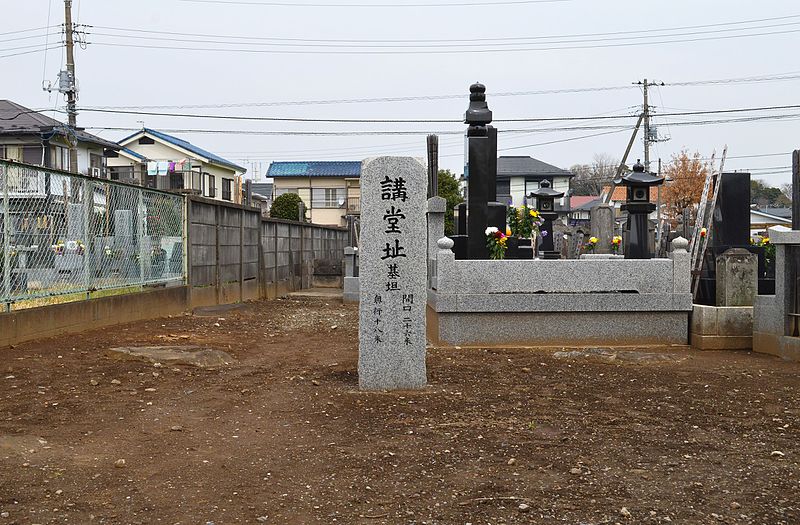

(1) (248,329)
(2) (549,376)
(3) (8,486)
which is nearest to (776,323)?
(2) (549,376)

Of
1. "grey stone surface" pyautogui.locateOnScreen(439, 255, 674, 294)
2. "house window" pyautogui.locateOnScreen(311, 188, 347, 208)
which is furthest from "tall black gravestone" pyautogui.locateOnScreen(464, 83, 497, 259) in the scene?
"house window" pyautogui.locateOnScreen(311, 188, 347, 208)

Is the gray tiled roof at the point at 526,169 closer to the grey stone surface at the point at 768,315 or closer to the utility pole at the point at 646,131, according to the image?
the utility pole at the point at 646,131

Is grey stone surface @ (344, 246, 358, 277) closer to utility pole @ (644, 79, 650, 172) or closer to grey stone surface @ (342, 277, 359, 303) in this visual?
grey stone surface @ (342, 277, 359, 303)

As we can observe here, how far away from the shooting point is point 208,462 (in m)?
5.15

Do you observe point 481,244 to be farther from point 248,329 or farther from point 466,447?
point 466,447

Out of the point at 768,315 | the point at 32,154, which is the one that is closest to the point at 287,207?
the point at 32,154

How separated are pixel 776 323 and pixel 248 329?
7.39 metres

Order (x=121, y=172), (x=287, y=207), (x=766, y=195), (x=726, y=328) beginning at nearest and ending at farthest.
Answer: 1. (x=726, y=328)
2. (x=121, y=172)
3. (x=287, y=207)
4. (x=766, y=195)

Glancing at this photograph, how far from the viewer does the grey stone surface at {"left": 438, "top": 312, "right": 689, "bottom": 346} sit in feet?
35.3

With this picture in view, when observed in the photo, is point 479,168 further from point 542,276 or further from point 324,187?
point 324,187

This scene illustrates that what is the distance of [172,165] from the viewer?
38969 millimetres

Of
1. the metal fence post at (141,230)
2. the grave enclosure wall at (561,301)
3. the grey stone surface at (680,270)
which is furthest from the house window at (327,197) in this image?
the grey stone surface at (680,270)

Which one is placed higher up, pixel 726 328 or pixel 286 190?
pixel 286 190

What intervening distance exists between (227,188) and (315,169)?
300 inches
